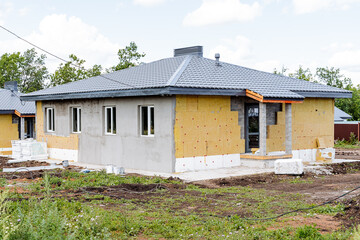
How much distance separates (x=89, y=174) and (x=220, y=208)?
22.2 ft

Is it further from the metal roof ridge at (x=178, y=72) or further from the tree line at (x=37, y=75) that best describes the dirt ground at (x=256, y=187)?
the tree line at (x=37, y=75)

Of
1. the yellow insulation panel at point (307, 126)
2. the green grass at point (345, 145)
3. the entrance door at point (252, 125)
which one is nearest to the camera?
the entrance door at point (252, 125)

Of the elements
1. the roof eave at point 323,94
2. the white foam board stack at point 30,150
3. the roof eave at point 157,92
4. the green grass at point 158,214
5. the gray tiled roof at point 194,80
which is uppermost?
the gray tiled roof at point 194,80

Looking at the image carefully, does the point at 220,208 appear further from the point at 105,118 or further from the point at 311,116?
the point at 311,116

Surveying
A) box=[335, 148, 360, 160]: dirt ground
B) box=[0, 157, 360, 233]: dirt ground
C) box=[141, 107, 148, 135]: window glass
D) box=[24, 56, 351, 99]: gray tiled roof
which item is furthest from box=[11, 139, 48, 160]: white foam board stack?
box=[335, 148, 360, 160]: dirt ground

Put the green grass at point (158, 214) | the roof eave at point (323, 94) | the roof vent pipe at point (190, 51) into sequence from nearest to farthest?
the green grass at point (158, 214) → the roof eave at point (323, 94) → the roof vent pipe at point (190, 51)

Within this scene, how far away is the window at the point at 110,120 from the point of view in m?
18.5

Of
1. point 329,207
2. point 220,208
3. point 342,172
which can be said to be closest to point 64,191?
point 220,208

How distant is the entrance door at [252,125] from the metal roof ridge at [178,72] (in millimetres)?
2904

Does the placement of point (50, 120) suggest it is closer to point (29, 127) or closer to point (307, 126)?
point (29, 127)

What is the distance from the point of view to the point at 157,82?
16062mm

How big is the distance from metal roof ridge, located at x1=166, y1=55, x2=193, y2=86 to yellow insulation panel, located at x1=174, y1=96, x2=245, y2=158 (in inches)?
25.1

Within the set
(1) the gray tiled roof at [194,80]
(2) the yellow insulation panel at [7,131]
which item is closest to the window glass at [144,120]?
(1) the gray tiled roof at [194,80]

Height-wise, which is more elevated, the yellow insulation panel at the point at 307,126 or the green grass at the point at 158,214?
the yellow insulation panel at the point at 307,126
